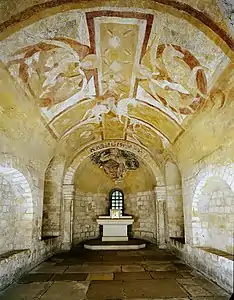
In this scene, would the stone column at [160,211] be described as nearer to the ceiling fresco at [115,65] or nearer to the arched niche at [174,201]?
the arched niche at [174,201]

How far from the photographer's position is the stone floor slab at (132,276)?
5.02 m

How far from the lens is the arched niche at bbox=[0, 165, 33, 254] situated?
17.4 feet

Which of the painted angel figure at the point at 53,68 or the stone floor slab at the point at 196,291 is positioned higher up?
the painted angel figure at the point at 53,68

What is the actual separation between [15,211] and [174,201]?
17.2 feet

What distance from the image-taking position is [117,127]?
27.1 feet

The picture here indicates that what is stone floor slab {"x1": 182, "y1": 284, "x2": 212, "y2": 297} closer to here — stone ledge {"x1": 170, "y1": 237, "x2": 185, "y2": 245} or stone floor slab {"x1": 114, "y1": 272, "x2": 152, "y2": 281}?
stone floor slab {"x1": 114, "y1": 272, "x2": 152, "y2": 281}

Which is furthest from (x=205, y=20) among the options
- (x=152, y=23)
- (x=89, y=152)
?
(x=89, y=152)

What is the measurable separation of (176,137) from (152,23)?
3.60 m

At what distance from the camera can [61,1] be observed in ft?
11.1

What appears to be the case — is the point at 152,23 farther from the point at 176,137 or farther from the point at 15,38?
the point at 176,137

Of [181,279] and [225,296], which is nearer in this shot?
[225,296]

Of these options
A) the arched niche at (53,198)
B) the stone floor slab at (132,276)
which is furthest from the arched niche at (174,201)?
the arched niche at (53,198)

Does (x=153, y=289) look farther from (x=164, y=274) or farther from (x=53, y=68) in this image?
(x=53, y=68)

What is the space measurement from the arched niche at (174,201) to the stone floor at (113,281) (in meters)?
1.51
